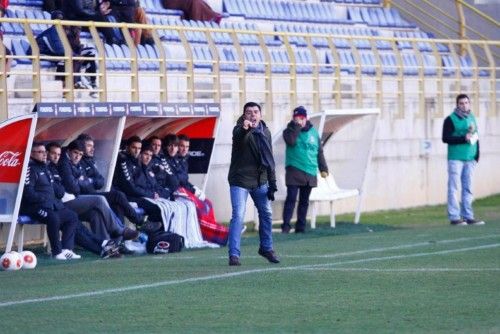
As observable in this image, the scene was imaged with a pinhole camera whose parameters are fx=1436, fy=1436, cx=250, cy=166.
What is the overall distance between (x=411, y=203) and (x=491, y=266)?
1175cm

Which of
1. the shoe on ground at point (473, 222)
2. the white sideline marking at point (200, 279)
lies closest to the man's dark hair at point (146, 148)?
the white sideline marking at point (200, 279)

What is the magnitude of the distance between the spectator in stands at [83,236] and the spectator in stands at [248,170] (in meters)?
1.98

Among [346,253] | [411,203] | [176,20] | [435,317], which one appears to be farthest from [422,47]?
[435,317]

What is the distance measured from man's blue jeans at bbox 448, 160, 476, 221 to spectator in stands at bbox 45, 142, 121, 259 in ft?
22.0

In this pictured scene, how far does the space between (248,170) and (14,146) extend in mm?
2721

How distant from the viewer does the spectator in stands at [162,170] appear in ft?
60.7

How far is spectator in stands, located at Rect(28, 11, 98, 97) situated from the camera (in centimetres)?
1875

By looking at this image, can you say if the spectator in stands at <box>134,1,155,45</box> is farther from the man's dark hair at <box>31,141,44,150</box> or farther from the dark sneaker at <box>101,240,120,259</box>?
the dark sneaker at <box>101,240,120,259</box>

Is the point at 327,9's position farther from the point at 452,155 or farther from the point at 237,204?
the point at 237,204

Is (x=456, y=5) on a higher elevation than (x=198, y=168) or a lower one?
higher

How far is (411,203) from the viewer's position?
26.0 m

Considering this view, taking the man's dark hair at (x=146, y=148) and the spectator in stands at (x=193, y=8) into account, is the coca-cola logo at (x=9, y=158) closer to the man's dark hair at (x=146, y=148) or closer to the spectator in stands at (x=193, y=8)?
the man's dark hair at (x=146, y=148)

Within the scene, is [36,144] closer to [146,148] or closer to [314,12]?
[146,148]

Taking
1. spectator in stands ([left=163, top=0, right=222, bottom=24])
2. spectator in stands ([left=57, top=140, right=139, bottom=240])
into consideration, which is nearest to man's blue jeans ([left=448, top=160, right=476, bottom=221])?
spectator in stands ([left=163, top=0, right=222, bottom=24])
